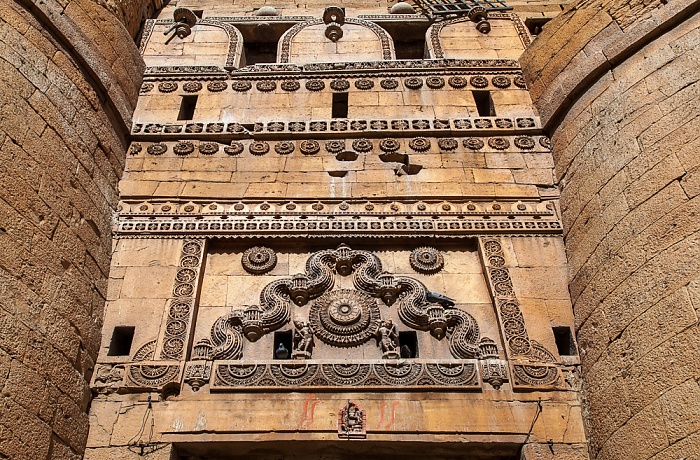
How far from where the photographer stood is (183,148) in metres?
7.15

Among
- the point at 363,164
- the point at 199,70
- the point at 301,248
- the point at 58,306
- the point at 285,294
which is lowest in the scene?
the point at 58,306

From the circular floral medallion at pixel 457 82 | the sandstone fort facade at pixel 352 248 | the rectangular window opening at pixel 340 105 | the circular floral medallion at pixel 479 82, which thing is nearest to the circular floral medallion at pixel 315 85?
the sandstone fort facade at pixel 352 248

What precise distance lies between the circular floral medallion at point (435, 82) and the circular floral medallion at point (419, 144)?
992mm

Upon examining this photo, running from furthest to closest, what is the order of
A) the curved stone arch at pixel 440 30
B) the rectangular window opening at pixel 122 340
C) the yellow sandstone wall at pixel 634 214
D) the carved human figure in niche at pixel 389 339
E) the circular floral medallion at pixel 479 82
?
1. the curved stone arch at pixel 440 30
2. the circular floral medallion at pixel 479 82
3. the rectangular window opening at pixel 122 340
4. the carved human figure in niche at pixel 389 339
5. the yellow sandstone wall at pixel 634 214

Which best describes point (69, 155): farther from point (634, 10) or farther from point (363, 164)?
point (634, 10)

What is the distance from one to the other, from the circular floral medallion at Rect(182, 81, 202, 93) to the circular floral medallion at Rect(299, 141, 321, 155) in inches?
63.6

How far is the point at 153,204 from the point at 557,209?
3.84 meters

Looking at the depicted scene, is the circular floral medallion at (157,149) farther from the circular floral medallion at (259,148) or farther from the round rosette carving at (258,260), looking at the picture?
the round rosette carving at (258,260)

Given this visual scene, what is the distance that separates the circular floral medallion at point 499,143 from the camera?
7.12m

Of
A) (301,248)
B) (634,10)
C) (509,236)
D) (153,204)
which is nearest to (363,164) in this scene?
(301,248)

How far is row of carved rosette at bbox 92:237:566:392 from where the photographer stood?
208 inches

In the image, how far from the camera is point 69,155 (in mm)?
5793

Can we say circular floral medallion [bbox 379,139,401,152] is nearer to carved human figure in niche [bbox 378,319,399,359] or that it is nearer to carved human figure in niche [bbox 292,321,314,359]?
carved human figure in niche [bbox 378,319,399,359]

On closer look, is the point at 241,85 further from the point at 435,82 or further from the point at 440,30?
the point at 440,30
